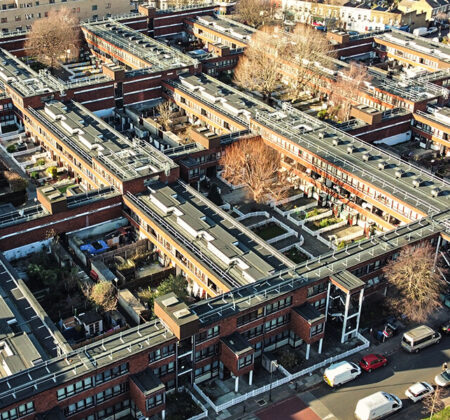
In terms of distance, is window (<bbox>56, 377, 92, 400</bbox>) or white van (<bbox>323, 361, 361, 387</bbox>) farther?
white van (<bbox>323, 361, 361, 387</bbox>)

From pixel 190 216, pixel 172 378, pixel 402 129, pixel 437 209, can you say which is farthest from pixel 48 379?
pixel 402 129

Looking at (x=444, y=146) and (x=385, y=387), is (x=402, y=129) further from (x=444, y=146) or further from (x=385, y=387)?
(x=385, y=387)

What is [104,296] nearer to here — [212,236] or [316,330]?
[212,236]

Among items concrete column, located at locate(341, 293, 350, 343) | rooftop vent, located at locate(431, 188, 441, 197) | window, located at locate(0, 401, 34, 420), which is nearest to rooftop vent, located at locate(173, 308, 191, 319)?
window, located at locate(0, 401, 34, 420)

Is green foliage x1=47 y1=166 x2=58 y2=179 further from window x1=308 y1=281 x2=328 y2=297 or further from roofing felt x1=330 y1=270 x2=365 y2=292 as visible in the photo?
roofing felt x1=330 y1=270 x2=365 y2=292

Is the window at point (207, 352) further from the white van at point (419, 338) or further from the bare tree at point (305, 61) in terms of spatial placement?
the bare tree at point (305, 61)

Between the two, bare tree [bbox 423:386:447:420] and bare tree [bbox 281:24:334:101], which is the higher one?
bare tree [bbox 281:24:334:101]

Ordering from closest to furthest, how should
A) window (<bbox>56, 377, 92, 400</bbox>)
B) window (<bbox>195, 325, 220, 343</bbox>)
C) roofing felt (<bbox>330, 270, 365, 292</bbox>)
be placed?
window (<bbox>56, 377, 92, 400</bbox>) < window (<bbox>195, 325, 220, 343</bbox>) < roofing felt (<bbox>330, 270, 365, 292</bbox>)
